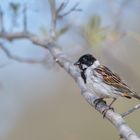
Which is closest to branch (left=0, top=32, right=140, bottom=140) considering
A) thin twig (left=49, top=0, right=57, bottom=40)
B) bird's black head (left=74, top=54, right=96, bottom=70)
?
thin twig (left=49, top=0, right=57, bottom=40)

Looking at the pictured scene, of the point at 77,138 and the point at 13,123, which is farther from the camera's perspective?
the point at 13,123

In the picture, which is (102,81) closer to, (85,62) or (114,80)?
(114,80)

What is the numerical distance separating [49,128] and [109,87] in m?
3.42

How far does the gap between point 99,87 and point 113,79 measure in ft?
0.44

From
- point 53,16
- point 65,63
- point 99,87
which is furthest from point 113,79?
point 53,16

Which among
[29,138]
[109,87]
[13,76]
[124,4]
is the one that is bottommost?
[29,138]

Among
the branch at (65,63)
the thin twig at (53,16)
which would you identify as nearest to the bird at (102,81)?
the branch at (65,63)

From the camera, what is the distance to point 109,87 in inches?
174

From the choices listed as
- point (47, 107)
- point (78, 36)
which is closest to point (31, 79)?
point (47, 107)

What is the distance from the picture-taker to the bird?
433cm

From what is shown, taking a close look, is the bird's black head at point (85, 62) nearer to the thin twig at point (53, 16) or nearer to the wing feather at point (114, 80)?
the wing feather at point (114, 80)

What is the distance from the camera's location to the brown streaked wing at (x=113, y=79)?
14.4ft

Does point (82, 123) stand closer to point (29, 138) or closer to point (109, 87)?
point (29, 138)

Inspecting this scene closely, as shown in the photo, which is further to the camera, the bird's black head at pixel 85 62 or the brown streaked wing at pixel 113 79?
the bird's black head at pixel 85 62
